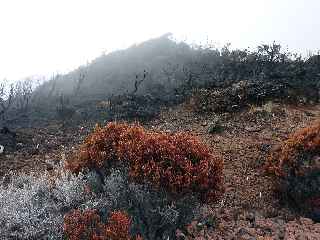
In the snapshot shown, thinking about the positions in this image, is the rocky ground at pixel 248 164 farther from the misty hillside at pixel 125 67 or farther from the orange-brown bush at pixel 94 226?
the misty hillside at pixel 125 67

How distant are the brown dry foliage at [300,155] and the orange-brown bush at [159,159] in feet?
5.38

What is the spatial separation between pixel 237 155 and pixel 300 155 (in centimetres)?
244

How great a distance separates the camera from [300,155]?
9.11 metres

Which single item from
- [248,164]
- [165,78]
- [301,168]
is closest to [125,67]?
[165,78]

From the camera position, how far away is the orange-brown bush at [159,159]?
748 cm

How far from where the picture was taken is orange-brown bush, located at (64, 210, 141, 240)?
6.27 metres

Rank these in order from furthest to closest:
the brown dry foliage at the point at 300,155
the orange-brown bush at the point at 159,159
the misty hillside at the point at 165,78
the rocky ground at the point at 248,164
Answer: the misty hillside at the point at 165,78, the brown dry foliage at the point at 300,155, the rocky ground at the point at 248,164, the orange-brown bush at the point at 159,159

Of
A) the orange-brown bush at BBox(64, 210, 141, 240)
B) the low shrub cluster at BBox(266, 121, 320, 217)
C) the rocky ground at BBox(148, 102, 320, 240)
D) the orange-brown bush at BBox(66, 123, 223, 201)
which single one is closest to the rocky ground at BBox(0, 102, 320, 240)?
the rocky ground at BBox(148, 102, 320, 240)

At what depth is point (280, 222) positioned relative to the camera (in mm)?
8305

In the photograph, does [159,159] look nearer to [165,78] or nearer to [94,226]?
[94,226]

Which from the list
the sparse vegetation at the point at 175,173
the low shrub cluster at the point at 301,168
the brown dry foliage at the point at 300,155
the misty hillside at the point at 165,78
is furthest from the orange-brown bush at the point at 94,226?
the misty hillside at the point at 165,78

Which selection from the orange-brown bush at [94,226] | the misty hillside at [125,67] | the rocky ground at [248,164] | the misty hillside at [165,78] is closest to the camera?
the orange-brown bush at [94,226]

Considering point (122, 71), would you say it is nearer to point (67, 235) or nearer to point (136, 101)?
point (136, 101)

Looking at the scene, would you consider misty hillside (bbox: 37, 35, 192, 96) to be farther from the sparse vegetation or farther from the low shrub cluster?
the low shrub cluster
